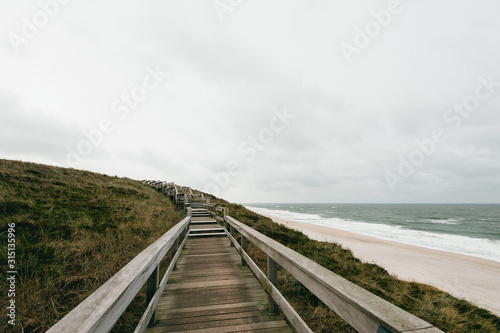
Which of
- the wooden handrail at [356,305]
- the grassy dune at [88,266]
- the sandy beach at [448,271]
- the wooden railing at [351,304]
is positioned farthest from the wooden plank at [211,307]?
the sandy beach at [448,271]

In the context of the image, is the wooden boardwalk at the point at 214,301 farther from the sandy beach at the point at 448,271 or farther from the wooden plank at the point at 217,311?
the sandy beach at the point at 448,271

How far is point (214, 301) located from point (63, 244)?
14.0ft

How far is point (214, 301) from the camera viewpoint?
360 centimetres

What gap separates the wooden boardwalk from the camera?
293 centimetres

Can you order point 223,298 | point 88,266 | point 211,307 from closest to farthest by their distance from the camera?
point 211,307
point 223,298
point 88,266

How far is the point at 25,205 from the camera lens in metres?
7.27

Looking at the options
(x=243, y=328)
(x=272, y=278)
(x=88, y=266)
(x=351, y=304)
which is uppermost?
(x=351, y=304)

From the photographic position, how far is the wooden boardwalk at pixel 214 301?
293 cm

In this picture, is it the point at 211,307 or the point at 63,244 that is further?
the point at 63,244

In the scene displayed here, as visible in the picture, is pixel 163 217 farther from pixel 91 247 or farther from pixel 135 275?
pixel 135 275

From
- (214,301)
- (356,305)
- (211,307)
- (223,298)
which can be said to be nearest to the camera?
(356,305)

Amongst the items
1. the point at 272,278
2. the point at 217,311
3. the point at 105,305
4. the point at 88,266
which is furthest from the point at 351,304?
the point at 88,266

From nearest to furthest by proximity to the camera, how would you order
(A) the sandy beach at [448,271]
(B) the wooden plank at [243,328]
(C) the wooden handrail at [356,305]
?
(C) the wooden handrail at [356,305] → (B) the wooden plank at [243,328] → (A) the sandy beach at [448,271]

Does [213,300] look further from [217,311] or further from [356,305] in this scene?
[356,305]
